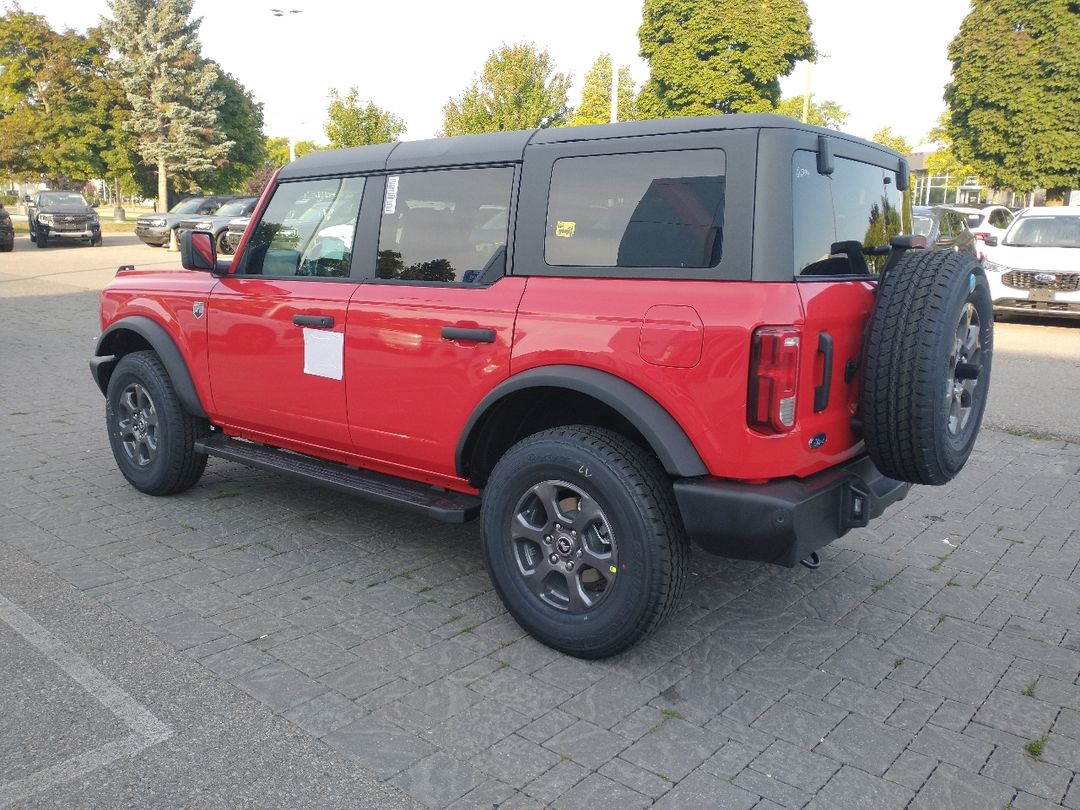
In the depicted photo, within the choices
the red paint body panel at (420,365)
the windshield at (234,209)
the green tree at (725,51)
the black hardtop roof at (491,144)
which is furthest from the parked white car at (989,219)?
the windshield at (234,209)

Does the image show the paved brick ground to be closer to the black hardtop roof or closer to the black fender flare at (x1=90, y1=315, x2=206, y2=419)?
the black fender flare at (x1=90, y1=315, x2=206, y2=419)

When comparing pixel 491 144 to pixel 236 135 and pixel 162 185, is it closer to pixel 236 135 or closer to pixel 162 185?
pixel 162 185

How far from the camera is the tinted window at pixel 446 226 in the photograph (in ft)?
12.1

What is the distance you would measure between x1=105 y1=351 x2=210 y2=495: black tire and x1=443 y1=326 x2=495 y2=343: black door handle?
214 centimetres

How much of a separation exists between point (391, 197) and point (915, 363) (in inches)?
93.0

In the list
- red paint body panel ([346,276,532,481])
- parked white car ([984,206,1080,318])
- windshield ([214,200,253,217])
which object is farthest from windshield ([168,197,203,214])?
red paint body panel ([346,276,532,481])

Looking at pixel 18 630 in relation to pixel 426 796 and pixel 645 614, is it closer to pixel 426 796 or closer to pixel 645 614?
pixel 426 796

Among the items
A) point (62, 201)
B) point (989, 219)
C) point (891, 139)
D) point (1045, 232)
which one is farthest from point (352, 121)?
point (891, 139)

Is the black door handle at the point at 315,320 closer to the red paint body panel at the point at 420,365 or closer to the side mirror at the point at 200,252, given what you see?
the red paint body panel at the point at 420,365

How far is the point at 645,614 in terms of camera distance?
319cm

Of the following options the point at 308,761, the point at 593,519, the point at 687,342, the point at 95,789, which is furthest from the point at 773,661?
the point at 95,789

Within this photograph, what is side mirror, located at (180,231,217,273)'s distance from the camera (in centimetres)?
466

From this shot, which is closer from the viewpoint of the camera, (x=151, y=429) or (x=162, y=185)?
(x=151, y=429)

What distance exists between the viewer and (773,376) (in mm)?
2889
